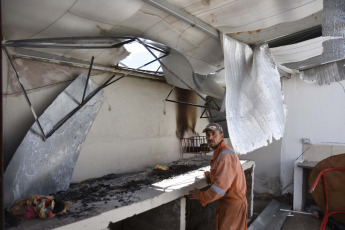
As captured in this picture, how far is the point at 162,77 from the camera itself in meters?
4.62

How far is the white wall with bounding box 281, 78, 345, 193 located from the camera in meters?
6.44

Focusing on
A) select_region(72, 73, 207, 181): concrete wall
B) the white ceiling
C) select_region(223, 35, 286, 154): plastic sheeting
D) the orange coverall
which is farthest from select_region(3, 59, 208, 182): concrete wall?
select_region(223, 35, 286, 154): plastic sheeting

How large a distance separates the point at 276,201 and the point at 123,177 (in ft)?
17.0

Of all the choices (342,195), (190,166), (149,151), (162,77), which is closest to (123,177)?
(149,151)

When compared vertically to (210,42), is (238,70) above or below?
below

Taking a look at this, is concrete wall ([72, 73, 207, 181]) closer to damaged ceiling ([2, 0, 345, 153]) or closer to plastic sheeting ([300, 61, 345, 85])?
damaged ceiling ([2, 0, 345, 153])

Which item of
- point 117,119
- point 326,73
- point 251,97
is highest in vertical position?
point 326,73

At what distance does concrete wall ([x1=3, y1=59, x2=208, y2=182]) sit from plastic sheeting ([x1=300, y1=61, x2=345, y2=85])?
8.82ft

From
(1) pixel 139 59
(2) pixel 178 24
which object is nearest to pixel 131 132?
(1) pixel 139 59

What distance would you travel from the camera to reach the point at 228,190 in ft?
10.3

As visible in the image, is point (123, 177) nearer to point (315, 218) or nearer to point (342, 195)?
point (342, 195)

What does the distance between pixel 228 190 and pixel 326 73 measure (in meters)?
3.97

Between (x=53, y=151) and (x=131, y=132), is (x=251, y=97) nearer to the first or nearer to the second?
(x=131, y=132)

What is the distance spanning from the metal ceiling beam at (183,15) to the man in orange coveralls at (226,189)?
4.03 feet
